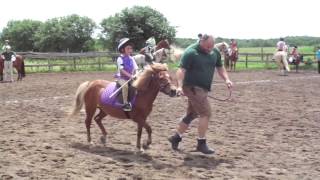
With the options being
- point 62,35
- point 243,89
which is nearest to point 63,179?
point 243,89

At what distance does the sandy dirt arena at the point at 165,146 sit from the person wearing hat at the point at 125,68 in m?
0.86

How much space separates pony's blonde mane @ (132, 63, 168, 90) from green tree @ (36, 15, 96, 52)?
63.7 m

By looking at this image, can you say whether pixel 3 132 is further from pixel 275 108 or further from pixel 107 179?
pixel 275 108

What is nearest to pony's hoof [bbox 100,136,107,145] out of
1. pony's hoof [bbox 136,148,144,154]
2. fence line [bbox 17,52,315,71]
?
pony's hoof [bbox 136,148,144,154]

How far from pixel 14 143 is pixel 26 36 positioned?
89.0 meters

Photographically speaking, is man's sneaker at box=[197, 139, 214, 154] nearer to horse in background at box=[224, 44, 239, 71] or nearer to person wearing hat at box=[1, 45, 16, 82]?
person wearing hat at box=[1, 45, 16, 82]

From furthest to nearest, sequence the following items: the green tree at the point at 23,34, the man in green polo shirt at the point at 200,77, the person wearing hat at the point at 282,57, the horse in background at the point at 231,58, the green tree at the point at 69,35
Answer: the green tree at the point at 23,34 → the green tree at the point at 69,35 → the horse in background at the point at 231,58 → the person wearing hat at the point at 282,57 → the man in green polo shirt at the point at 200,77

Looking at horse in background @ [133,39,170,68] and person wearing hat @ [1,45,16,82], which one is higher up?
horse in background @ [133,39,170,68]

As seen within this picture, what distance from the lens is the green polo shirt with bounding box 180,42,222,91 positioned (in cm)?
747

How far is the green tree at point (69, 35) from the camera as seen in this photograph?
233 ft

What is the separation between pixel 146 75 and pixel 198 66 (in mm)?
817

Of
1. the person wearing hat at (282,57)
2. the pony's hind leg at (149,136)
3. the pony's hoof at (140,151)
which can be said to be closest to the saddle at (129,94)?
the pony's hind leg at (149,136)

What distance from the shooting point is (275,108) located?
1296 centimetres

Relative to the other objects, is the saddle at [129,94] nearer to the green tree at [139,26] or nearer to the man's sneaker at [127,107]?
the man's sneaker at [127,107]
